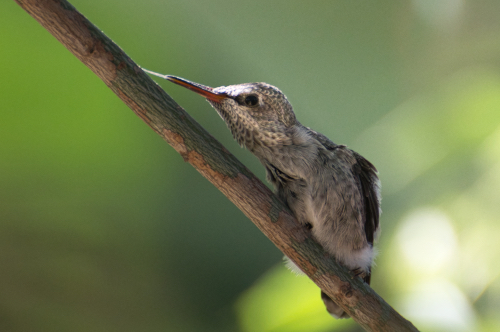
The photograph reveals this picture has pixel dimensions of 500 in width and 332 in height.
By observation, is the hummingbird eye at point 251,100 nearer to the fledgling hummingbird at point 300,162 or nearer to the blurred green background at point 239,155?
the fledgling hummingbird at point 300,162

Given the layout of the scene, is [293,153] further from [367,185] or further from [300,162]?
[367,185]

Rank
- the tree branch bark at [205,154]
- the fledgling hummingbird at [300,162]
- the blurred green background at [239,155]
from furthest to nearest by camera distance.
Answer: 1. the blurred green background at [239,155]
2. the fledgling hummingbird at [300,162]
3. the tree branch bark at [205,154]

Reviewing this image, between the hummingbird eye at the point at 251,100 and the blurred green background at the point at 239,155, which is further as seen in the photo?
the blurred green background at the point at 239,155

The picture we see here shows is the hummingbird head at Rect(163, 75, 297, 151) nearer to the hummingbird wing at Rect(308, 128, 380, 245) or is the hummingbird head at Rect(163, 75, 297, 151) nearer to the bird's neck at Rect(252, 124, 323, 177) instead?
the bird's neck at Rect(252, 124, 323, 177)

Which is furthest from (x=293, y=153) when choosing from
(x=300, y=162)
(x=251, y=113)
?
(x=251, y=113)

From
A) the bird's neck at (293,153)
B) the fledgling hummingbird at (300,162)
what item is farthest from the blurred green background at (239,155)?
the bird's neck at (293,153)

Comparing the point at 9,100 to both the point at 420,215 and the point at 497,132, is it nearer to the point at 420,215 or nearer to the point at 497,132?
the point at 420,215

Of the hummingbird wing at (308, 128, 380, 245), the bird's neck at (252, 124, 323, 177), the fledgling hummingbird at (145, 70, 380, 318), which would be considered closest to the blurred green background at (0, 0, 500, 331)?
the hummingbird wing at (308, 128, 380, 245)
